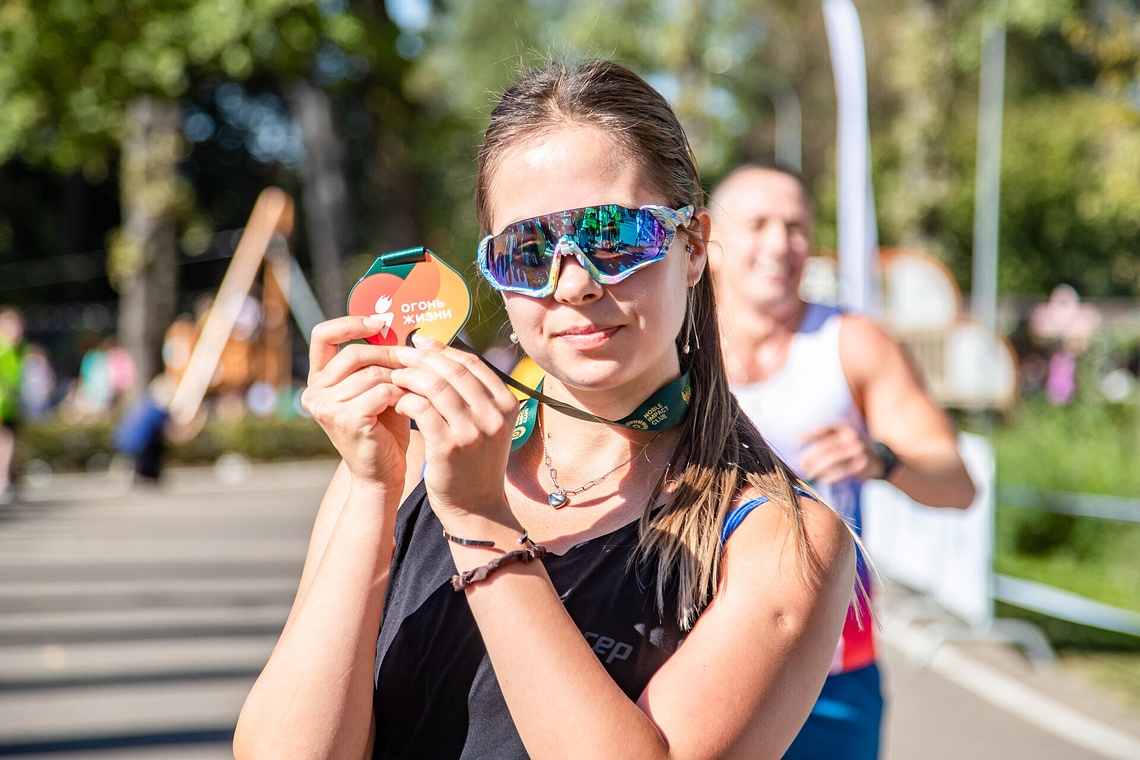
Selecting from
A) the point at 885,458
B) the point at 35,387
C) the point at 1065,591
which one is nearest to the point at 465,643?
the point at 885,458

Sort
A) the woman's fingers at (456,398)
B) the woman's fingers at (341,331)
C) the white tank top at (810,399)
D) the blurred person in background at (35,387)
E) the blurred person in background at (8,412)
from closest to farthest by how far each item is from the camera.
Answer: the woman's fingers at (456,398) → the woman's fingers at (341,331) → the white tank top at (810,399) → the blurred person in background at (8,412) → the blurred person in background at (35,387)

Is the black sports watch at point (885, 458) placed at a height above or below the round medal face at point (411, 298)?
below

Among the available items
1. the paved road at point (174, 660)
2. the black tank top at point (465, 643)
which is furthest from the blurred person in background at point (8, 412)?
the black tank top at point (465, 643)

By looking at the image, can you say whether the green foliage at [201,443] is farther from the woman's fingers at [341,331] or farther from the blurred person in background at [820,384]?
the woman's fingers at [341,331]

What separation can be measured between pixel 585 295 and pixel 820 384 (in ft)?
6.20

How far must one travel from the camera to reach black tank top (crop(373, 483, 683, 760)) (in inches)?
61.3

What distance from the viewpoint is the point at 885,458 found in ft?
9.81

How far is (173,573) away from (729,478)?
838 cm

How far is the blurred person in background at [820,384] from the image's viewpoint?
2.83 metres

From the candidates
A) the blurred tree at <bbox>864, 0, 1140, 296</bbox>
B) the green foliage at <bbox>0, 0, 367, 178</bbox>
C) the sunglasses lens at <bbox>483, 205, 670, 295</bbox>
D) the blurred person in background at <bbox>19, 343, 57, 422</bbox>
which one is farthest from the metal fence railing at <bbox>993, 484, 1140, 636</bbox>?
the blurred person in background at <bbox>19, 343, 57, 422</bbox>

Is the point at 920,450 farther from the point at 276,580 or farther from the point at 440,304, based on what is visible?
the point at 276,580

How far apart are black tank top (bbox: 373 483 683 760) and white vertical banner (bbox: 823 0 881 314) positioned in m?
6.21

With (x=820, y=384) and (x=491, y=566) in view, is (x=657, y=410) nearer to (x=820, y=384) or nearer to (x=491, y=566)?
(x=491, y=566)

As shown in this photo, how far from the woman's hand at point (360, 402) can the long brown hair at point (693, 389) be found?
0.34 metres
